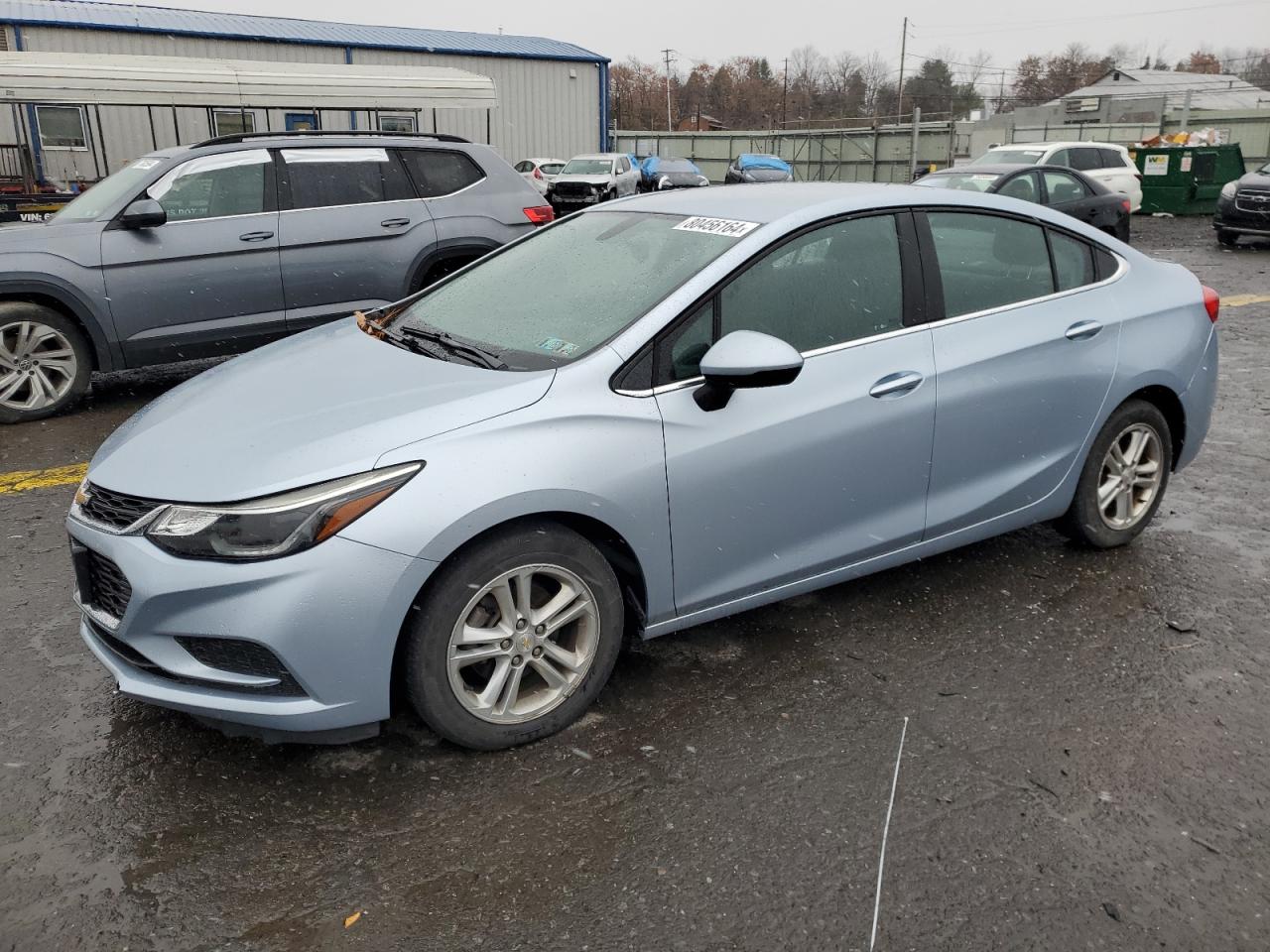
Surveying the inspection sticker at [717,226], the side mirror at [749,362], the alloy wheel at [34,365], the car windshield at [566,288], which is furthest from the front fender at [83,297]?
the side mirror at [749,362]

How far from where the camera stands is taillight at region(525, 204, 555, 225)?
27.0 ft

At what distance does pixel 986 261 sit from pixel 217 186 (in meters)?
5.39

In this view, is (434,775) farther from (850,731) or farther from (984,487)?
(984,487)

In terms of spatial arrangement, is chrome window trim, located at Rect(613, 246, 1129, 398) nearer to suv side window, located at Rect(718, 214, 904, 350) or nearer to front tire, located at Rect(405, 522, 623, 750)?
suv side window, located at Rect(718, 214, 904, 350)

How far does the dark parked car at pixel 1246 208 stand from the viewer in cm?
1691

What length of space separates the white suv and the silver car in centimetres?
1558

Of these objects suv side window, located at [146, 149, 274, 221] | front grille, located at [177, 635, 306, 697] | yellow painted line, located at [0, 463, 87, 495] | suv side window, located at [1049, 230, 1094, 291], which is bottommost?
yellow painted line, located at [0, 463, 87, 495]

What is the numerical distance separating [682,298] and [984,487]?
4.71ft

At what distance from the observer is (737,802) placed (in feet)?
9.09

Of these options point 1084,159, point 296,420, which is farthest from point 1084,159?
point 296,420

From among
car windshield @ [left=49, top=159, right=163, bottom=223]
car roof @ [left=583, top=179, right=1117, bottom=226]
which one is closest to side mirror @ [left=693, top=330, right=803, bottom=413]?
car roof @ [left=583, top=179, right=1117, bottom=226]

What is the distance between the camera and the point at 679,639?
3711 millimetres

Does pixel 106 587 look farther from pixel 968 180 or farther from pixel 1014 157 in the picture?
pixel 1014 157

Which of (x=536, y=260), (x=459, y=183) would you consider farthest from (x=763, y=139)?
(x=536, y=260)
